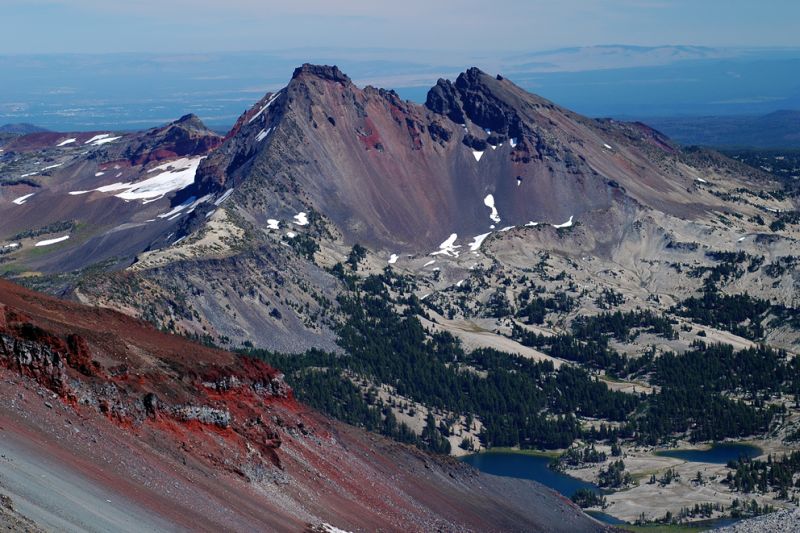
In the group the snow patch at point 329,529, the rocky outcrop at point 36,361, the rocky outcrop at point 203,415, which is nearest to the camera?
the rocky outcrop at point 36,361

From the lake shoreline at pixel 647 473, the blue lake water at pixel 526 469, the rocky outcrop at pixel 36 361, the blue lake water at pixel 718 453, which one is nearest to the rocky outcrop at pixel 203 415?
the rocky outcrop at pixel 36 361

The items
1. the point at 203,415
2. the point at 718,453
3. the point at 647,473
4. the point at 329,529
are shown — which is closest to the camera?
the point at 329,529

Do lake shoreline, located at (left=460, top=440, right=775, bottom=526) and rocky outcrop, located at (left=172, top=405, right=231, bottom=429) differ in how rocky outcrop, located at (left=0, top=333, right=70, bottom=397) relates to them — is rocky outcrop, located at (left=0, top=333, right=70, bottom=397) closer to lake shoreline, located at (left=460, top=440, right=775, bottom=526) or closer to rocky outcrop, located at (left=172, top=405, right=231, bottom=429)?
rocky outcrop, located at (left=172, top=405, right=231, bottom=429)

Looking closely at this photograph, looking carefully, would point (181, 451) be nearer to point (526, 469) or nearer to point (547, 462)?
point (526, 469)

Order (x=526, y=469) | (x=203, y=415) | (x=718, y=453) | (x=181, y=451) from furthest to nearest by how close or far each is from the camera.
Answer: (x=718, y=453) → (x=526, y=469) → (x=203, y=415) → (x=181, y=451)

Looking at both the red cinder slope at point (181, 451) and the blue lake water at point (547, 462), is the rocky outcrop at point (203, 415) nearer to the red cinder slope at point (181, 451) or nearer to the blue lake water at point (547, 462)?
the red cinder slope at point (181, 451)

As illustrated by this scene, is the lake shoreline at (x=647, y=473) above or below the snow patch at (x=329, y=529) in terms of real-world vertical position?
below

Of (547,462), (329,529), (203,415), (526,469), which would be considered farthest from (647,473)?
(203,415)
